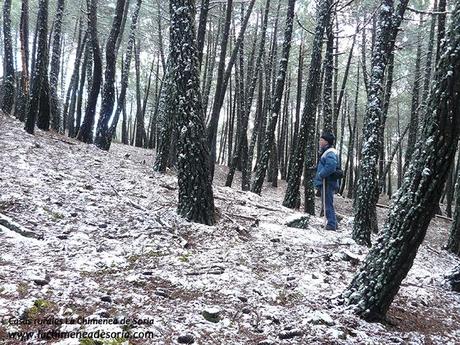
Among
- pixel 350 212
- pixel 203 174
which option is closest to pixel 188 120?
pixel 203 174

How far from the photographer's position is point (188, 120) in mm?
6105

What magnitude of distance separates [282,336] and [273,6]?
16.9 meters

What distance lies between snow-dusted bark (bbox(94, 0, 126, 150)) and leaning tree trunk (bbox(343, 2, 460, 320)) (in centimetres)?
941

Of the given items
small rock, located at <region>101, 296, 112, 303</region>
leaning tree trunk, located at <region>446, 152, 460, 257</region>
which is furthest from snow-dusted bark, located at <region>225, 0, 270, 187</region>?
small rock, located at <region>101, 296, 112, 303</region>

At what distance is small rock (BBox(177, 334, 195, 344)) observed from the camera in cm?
319

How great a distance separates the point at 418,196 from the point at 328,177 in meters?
4.79

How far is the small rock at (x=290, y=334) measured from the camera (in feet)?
11.4

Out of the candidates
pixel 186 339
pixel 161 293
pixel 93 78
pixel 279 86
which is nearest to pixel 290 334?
pixel 186 339

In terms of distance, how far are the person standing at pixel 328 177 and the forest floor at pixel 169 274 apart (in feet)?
2.85

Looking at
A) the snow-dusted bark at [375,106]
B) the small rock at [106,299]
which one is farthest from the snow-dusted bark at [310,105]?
the small rock at [106,299]

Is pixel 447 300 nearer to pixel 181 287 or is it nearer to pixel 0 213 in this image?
pixel 181 287

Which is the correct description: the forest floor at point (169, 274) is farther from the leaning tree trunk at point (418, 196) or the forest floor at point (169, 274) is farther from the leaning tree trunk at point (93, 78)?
the leaning tree trunk at point (93, 78)

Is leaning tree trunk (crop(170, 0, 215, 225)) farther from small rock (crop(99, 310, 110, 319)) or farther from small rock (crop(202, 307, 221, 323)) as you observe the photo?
small rock (crop(99, 310, 110, 319))

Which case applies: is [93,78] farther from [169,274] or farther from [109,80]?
[169,274]
